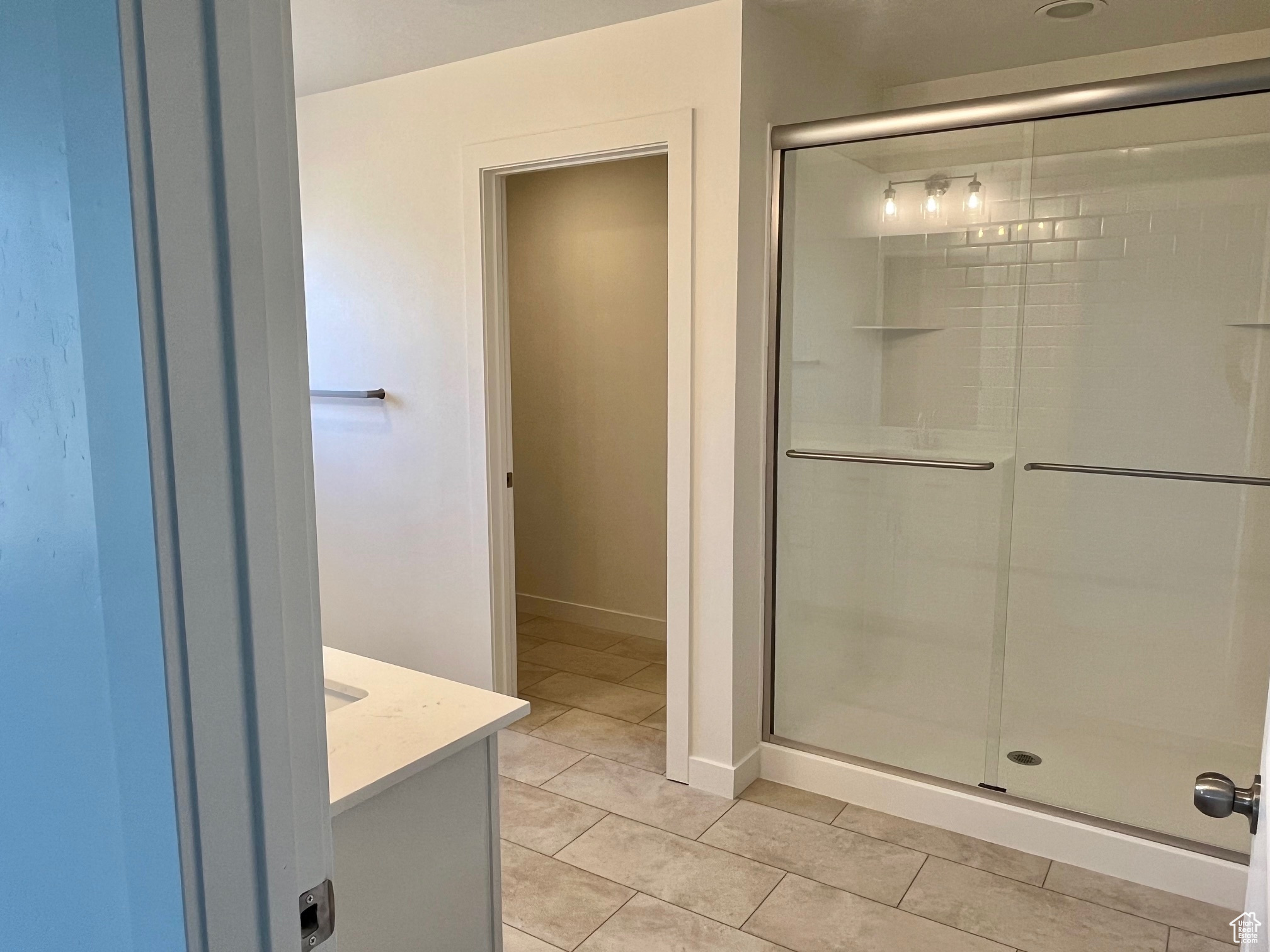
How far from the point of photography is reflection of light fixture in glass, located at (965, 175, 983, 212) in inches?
100

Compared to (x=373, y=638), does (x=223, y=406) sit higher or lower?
higher

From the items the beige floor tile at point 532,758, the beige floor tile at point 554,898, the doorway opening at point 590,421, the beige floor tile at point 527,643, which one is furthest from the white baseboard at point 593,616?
the beige floor tile at point 554,898

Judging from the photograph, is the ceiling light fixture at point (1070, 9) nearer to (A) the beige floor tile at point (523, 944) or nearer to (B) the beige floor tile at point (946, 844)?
(B) the beige floor tile at point (946, 844)

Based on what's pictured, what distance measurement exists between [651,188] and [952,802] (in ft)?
8.91

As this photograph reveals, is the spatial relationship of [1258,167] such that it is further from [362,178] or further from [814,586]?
[362,178]

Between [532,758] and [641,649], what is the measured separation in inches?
47.2

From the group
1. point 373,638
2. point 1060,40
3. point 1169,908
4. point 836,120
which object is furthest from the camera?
point 373,638

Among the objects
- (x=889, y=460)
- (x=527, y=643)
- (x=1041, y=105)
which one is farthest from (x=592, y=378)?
(x=1041, y=105)

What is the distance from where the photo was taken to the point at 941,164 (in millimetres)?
2580

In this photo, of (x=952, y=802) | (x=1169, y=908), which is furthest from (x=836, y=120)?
(x=1169, y=908)

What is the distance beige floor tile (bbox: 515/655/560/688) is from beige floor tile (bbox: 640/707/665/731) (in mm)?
598

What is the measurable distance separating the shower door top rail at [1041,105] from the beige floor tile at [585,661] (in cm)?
222

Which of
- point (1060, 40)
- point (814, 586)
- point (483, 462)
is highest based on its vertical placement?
point (1060, 40)

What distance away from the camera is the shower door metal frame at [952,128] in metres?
2.11
